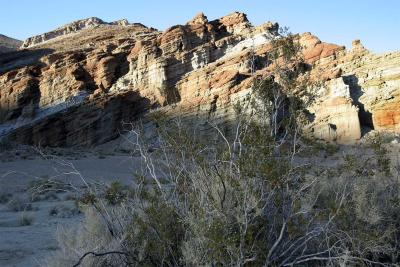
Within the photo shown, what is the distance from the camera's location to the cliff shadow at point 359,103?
107 feet

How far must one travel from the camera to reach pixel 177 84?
3925 centimetres

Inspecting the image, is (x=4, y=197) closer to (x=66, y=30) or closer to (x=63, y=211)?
(x=63, y=211)

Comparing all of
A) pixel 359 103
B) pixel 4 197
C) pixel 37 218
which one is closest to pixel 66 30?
pixel 359 103

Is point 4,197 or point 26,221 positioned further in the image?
point 4,197

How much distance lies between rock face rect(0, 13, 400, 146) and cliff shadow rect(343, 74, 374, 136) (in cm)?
7

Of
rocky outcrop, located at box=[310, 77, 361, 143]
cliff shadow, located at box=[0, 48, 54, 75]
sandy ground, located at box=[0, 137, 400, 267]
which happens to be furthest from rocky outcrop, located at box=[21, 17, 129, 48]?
sandy ground, located at box=[0, 137, 400, 267]

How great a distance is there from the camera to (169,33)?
138 ft

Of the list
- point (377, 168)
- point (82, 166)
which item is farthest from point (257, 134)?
point (82, 166)

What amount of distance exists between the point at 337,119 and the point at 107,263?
1129 inches

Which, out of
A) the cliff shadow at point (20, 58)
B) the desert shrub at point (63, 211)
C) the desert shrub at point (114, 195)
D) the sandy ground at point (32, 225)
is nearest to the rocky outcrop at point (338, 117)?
the sandy ground at point (32, 225)

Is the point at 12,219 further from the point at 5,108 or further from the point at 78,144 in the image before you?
the point at 5,108

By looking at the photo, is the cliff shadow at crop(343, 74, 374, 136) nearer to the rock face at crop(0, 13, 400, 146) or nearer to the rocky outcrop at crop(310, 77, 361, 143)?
the rock face at crop(0, 13, 400, 146)

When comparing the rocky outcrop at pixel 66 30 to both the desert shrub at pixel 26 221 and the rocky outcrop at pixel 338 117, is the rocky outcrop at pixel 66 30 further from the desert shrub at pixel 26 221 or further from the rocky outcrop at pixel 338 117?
the desert shrub at pixel 26 221

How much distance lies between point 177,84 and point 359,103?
13.9 m
